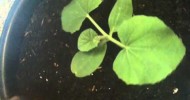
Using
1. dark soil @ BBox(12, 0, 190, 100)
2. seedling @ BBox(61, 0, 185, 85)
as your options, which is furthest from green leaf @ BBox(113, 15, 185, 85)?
dark soil @ BBox(12, 0, 190, 100)

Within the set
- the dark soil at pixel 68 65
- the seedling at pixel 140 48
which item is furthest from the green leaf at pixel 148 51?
the dark soil at pixel 68 65

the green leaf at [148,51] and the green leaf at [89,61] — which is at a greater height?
the green leaf at [148,51]

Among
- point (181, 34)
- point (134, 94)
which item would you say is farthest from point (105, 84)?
point (181, 34)

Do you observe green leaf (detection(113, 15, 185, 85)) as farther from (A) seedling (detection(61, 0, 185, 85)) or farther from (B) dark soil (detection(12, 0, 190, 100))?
(B) dark soil (detection(12, 0, 190, 100))

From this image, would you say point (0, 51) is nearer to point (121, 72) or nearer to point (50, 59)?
point (50, 59)

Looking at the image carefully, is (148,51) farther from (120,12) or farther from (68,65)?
(68,65)

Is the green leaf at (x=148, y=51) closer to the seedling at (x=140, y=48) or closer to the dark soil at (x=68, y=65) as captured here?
the seedling at (x=140, y=48)
